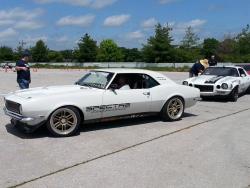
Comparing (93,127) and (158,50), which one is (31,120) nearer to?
(93,127)

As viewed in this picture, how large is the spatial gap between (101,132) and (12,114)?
1785 mm

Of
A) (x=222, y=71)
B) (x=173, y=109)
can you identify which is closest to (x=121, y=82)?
(x=173, y=109)

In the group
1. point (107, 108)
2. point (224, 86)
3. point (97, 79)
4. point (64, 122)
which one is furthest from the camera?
point (224, 86)

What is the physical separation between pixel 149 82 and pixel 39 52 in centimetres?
8693

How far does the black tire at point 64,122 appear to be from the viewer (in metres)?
7.66

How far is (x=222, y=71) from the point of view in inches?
607

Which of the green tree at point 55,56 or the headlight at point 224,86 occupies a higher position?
the green tree at point 55,56

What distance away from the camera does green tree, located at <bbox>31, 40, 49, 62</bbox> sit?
93.5m

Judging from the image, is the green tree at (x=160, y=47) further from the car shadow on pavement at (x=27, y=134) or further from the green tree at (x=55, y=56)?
the car shadow on pavement at (x=27, y=134)

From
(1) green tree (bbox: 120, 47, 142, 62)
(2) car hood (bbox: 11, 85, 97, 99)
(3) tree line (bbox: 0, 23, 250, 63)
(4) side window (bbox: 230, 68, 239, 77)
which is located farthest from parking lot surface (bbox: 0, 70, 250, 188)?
(1) green tree (bbox: 120, 47, 142, 62)

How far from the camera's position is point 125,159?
20.6 ft

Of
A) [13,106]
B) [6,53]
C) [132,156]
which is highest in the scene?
[6,53]

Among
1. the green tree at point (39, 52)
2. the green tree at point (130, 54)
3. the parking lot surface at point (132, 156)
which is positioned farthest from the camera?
the green tree at point (130, 54)

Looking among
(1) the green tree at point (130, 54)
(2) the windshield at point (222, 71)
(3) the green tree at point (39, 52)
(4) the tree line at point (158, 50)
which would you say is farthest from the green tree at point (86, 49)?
(2) the windshield at point (222, 71)
